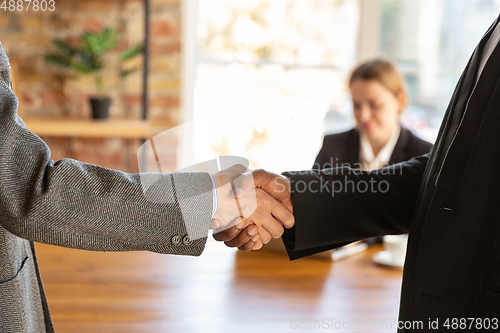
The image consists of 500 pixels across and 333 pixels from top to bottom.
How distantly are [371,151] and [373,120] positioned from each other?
131 millimetres

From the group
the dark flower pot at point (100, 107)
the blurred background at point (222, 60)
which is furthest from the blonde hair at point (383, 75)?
the dark flower pot at point (100, 107)

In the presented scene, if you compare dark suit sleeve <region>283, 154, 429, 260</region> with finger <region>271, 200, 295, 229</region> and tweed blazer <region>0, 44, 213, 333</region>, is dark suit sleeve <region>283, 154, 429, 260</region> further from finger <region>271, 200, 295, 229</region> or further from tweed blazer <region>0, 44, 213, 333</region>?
tweed blazer <region>0, 44, 213, 333</region>

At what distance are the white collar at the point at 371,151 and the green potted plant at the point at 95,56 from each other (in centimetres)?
130

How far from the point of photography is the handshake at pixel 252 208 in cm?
94

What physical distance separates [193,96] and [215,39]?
39 cm

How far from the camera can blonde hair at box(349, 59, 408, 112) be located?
2.00 m

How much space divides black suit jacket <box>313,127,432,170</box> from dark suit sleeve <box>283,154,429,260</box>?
2.92 feet

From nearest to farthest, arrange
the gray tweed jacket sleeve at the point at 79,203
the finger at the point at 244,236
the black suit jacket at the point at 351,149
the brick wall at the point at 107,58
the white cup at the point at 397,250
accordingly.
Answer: the gray tweed jacket sleeve at the point at 79,203 < the finger at the point at 244,236 < the white cup at the point at 397,250 < the black suit jacket at the point at 351,149 < the brick wall at the point at 107,58

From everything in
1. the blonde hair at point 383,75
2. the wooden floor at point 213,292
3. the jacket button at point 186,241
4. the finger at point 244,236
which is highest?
the blonde hair at point 383,75

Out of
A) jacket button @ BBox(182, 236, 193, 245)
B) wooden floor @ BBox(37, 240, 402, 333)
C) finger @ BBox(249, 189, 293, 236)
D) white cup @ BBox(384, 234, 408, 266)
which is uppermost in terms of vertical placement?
jacket button @ BBox(182, 236, 193, 245)

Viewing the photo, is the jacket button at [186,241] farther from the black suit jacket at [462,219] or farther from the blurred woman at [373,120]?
the blurred woman at [373,120]

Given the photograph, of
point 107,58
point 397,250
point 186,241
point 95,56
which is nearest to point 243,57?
point 107,58

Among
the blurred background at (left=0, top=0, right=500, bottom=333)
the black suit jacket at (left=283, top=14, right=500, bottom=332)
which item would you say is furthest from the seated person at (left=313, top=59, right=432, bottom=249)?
the black suit jacket at (left=283, top=14, right=500, bottom=332)

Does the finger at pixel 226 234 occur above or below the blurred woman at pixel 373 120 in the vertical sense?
below
